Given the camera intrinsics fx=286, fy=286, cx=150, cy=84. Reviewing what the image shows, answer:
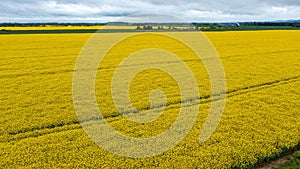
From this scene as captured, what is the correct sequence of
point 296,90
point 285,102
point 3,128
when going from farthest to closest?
point 296,90
point 285,102
point 3,128

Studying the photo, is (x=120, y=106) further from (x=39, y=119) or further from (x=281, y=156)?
(x=281, y=156)

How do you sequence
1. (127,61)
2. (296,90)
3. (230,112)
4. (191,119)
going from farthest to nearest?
(127,61)
(296,90)
(230,112)
(191,119)

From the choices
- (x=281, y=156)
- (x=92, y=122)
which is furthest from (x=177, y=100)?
(x=281, y=156)

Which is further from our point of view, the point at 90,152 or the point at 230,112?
the point at 230,112

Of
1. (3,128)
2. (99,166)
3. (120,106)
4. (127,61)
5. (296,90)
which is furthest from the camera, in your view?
(127,61)

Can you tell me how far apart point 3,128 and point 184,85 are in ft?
28.8

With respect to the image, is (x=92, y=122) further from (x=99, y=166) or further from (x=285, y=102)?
(x=285, y=102)

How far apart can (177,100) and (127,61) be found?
1226 cm

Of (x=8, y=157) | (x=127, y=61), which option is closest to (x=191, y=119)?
(x=8, y=157)

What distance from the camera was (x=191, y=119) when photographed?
9750 millimetres

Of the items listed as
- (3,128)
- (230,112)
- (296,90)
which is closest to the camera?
(3,128)

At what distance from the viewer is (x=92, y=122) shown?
9.51 m

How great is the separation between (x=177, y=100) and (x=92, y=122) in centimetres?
405

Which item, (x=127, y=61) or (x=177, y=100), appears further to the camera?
(x=127, y=61)
